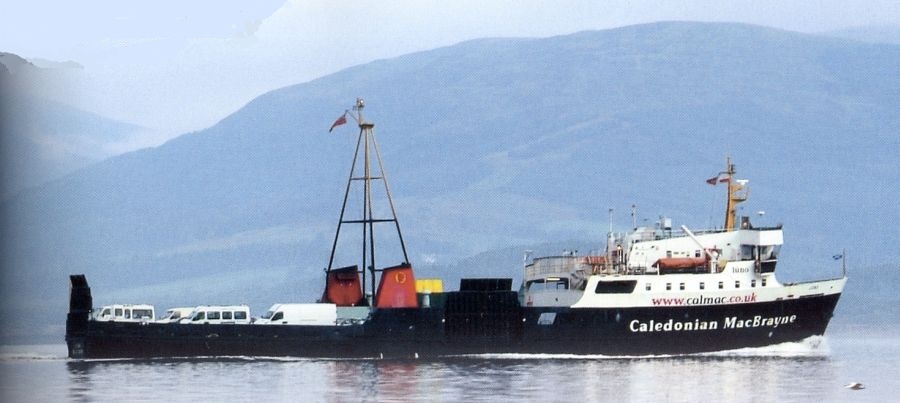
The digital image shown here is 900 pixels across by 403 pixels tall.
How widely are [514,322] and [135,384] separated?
57.7ft

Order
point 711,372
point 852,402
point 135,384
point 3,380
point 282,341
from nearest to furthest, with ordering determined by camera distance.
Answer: point 3,380, point 852,402, point 135,384, point 711,372, point 282,341

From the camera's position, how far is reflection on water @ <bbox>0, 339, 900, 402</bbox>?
42.6 m

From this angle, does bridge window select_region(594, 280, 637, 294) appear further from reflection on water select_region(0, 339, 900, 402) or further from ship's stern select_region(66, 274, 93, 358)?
ship's stern select_region(66, 274, 93, 358)

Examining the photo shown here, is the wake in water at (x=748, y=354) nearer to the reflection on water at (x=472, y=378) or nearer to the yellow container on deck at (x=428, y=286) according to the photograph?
the reflection on water at (x=472, y=378)

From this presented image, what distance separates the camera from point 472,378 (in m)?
48.7

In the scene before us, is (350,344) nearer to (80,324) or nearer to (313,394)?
(80,324)

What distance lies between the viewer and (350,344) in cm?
6025

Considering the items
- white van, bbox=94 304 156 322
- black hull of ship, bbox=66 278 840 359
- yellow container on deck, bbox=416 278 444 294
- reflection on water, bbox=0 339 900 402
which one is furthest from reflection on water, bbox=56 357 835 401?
yellow container on deck, bbox=416 278 444 294

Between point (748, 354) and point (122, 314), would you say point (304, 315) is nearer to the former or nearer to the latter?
point (122, 314)

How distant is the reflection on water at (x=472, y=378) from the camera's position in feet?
140

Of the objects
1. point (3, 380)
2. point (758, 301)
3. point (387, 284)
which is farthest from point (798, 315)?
point (3, 380)

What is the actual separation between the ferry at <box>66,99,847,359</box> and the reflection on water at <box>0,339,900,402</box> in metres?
0.67

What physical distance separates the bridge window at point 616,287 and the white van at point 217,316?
1383 centimetres

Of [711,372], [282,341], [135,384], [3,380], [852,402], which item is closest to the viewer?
[3,380]
